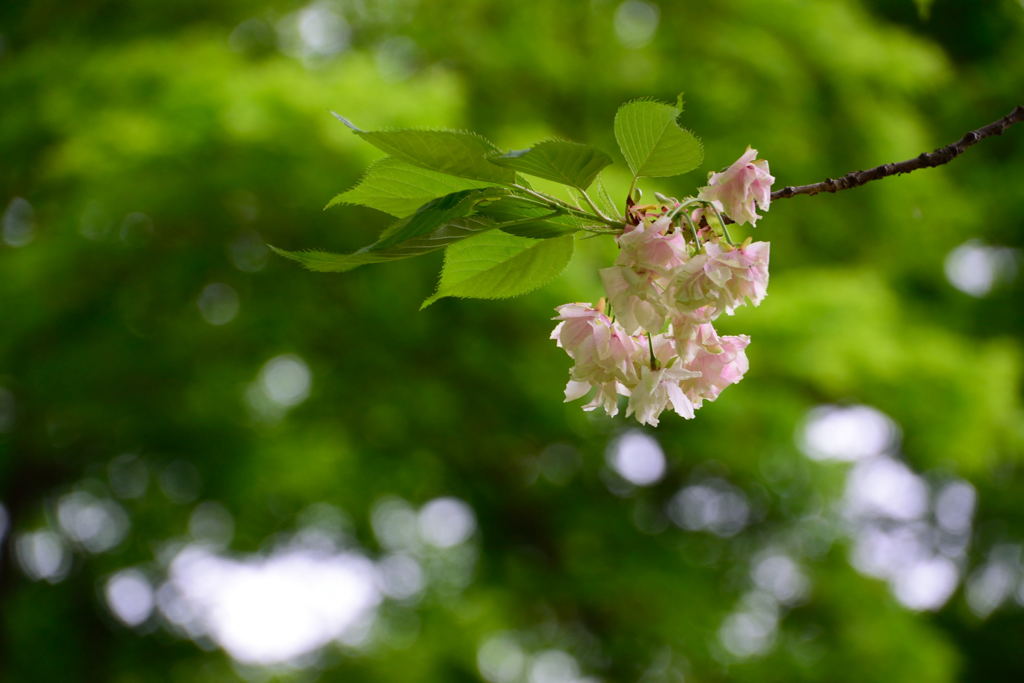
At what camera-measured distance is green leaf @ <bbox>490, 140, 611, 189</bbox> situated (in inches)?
14.2

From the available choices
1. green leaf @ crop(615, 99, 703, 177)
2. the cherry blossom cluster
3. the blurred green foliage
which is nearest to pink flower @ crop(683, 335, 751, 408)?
the cherry blossom cluster

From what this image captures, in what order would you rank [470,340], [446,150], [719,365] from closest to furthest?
[446,150] → [719,365] → [470,340]

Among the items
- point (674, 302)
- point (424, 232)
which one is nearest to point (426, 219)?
point (424, 232)

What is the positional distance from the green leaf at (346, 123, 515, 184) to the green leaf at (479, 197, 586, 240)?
18 mm

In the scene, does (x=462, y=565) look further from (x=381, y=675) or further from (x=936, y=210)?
(x=936, y=210)

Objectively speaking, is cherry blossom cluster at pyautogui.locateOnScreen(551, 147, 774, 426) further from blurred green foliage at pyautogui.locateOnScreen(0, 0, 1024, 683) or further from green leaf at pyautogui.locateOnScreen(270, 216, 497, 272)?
blurred green foliage at pyautogui.locateOnScreen(0, 0, 1024, 683)

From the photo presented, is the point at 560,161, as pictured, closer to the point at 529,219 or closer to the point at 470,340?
the point at 529,219

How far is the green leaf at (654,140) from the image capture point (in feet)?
1.27

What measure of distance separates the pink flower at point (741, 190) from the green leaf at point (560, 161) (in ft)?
0.22

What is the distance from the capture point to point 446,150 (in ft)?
1.22

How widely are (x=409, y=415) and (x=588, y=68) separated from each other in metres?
1.29

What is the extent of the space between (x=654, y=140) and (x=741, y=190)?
0.17ft

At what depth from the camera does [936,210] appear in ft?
9.80

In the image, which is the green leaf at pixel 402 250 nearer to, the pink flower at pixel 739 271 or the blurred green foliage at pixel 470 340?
the pink flower at pixel 739 271
